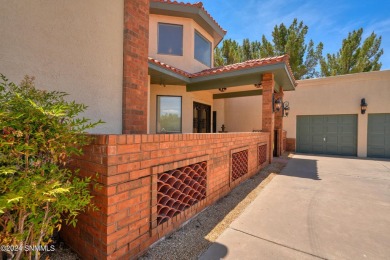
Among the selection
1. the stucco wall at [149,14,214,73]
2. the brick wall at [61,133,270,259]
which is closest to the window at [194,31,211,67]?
the stucco wall at [149,14,214,73]

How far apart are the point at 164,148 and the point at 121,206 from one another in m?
A: 0.85

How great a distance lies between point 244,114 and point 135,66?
10.5 meters

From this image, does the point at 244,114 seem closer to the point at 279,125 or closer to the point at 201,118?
the point at 279,125

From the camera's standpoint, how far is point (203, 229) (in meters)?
2.86

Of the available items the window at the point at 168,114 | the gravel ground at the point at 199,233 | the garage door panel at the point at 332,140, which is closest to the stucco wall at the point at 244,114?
the garage door panel at the point at 332,140

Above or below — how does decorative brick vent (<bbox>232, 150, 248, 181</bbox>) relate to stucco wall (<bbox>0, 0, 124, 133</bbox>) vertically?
below

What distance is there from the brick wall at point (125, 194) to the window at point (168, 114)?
516 centimetres

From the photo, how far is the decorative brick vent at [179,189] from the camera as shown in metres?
2.58

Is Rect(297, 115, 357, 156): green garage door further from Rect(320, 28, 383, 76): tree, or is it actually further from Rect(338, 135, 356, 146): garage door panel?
Rect(320, 28, 383, 76): tree

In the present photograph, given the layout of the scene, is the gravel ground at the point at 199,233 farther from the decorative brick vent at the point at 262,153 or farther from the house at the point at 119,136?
the decorative brick vent at the point at 262,153

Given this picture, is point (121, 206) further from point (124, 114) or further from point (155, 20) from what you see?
point (155, 20)

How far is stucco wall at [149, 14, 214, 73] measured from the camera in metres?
7.81

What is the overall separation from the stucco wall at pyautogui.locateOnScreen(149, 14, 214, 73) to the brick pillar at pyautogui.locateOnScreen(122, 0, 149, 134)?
169 inches

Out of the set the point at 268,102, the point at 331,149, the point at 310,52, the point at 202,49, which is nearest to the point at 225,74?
the point at 268,102
